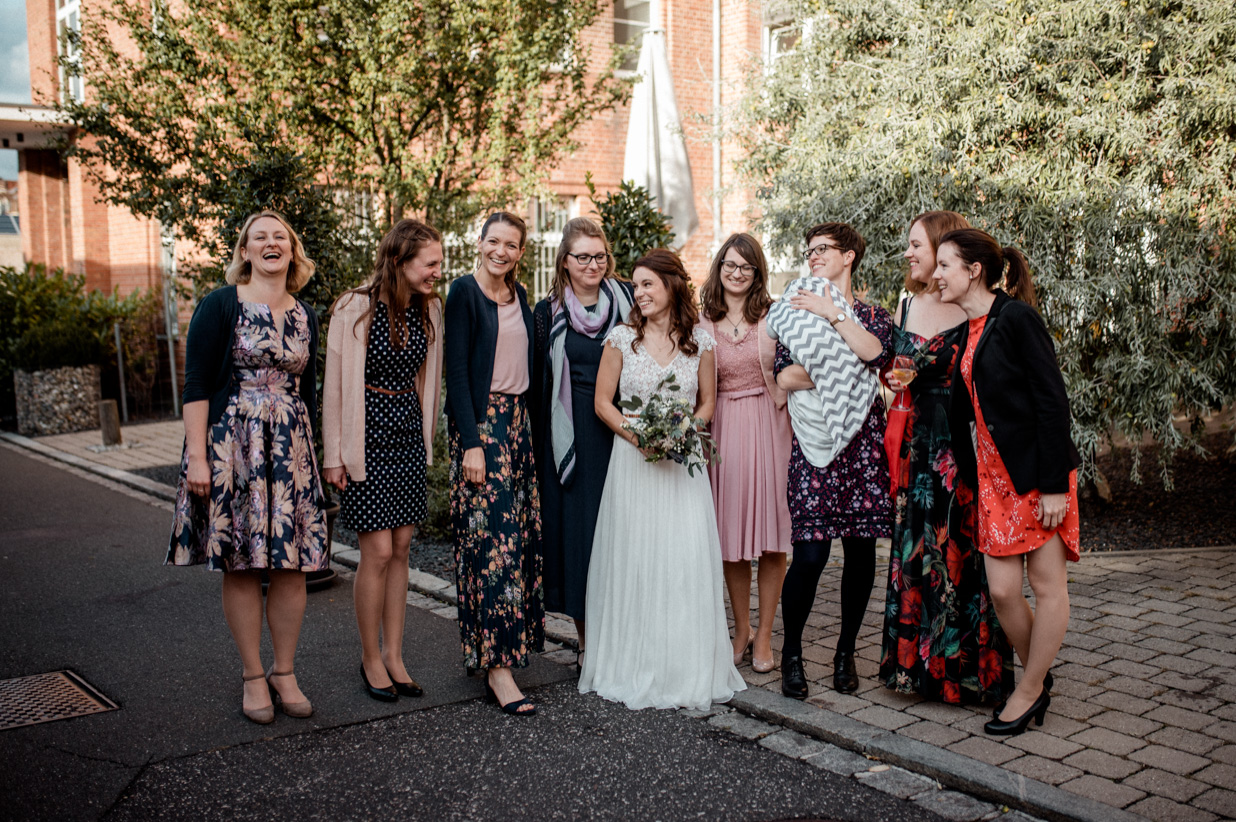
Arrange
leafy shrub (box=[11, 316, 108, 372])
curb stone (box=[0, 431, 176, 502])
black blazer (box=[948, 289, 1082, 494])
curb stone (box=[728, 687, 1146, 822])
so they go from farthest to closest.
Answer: leafy shrub (box=[11, 316, 108, 372]), curb stone (box=[0, 431, 176, 502]), black blazer (box=[948, 289, 1082, 494]), curb stone (box=[728, 687, 1146, 822])

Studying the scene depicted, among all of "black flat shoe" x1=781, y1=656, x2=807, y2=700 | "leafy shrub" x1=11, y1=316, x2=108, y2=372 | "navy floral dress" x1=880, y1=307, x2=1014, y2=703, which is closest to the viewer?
"navy floral dress" x1=880, y1=307, x2=1014, y2=703

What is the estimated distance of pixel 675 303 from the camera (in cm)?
478

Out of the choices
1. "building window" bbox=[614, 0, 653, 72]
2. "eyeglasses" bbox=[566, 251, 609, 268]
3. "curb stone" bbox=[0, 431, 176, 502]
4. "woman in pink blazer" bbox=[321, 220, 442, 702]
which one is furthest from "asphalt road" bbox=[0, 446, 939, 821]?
"building window" bbox=[614, 0, 653, 72]

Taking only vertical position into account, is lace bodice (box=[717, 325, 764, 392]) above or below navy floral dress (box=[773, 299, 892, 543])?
above

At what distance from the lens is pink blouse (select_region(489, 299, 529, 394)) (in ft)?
15.3

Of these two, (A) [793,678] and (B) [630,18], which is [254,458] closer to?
(A) [793,678]

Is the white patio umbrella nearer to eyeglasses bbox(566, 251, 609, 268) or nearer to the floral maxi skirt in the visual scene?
eyeglasses bbox(566, 251, 609, 268)

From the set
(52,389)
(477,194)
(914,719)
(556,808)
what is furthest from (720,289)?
(52,389)

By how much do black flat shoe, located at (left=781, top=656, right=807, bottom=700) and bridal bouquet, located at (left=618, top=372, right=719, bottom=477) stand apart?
0.98m

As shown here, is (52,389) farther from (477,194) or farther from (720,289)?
(720,289)

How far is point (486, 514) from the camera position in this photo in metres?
4.61

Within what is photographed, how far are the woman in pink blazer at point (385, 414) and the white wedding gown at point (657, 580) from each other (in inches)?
34.9

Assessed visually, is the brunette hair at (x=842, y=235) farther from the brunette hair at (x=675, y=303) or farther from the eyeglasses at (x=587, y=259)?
the eyeglasses at (x=587, y=259)

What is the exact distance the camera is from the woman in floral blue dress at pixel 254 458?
168 inches
